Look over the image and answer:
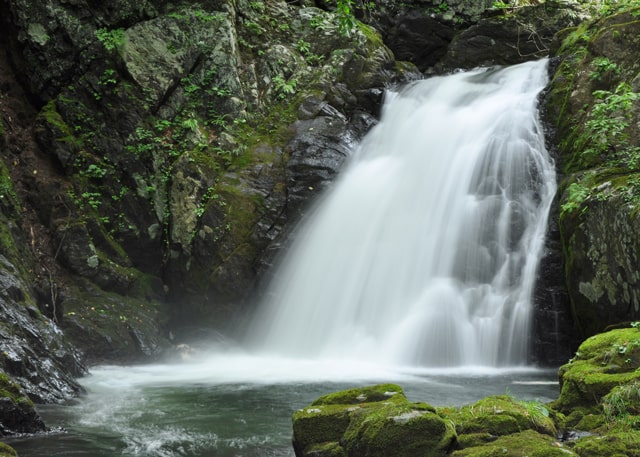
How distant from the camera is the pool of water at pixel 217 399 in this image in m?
5.29

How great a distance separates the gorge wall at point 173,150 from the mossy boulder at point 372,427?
201 inches

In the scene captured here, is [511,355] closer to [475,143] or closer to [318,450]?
[475,143]

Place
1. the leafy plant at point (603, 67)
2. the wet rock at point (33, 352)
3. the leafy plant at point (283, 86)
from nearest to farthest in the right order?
the wet rock at point (33, 352)
the leafy plant at point (603, 67)
the leafy plant at point (283, 86)

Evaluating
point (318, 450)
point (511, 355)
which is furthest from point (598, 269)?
point (318, 450)

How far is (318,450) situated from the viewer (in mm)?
4262

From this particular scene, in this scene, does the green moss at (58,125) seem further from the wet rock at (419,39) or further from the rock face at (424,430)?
the wet rock at (419,39)

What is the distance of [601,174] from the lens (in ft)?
28.2

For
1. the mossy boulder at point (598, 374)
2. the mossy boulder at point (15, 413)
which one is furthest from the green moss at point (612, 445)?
the mossy boulder at point (15, 413)

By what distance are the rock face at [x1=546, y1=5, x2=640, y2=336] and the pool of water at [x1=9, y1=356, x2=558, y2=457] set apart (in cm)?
142

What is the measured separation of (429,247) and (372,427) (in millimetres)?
6842

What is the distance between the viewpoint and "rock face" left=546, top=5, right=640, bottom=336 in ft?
24.5

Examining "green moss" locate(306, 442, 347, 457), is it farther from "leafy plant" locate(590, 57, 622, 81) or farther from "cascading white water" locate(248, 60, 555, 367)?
"leafy plant" locate(590, 57, 622, 81)

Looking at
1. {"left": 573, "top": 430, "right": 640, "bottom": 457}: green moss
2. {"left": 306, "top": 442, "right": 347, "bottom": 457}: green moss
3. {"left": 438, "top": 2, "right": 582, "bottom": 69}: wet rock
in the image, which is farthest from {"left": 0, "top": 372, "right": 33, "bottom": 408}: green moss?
{"left": 438, "top": 2, "right": 582, "bottom": 69}: wet rock

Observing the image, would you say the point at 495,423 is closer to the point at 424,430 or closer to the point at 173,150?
the point at 424,430
